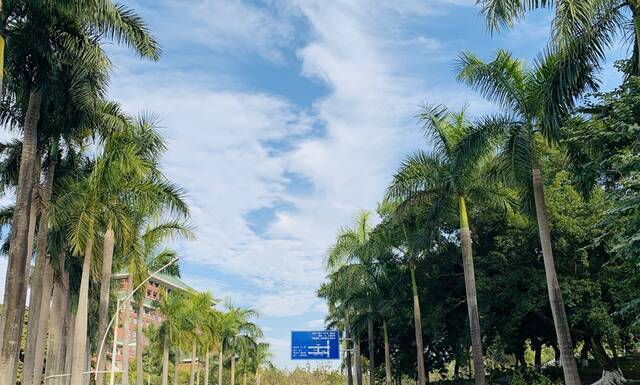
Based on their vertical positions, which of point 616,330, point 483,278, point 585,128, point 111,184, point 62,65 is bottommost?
point 616,330

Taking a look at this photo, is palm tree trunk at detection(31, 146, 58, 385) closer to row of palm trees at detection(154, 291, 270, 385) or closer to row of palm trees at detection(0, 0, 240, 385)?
row of palm trees at detection(0, 0, 240, 385)

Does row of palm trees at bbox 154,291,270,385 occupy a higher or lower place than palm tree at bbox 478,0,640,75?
lower

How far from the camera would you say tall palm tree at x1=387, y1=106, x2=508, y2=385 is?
68.5ft

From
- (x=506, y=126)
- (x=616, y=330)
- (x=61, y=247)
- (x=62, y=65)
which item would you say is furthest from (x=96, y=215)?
(x=616, y=330)

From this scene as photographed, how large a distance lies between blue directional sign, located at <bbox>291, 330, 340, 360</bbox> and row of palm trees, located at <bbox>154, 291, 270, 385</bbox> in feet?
33.9

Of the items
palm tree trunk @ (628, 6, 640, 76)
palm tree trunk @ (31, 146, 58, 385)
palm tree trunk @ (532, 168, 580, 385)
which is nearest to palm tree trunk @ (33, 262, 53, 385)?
palm tree trunk @ (31, 146, 58, 385)

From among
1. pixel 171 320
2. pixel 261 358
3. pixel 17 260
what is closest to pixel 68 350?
pixel 171 320

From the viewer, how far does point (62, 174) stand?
78.8 feet

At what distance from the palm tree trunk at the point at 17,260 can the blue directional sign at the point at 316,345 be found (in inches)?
916

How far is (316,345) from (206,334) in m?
15.5

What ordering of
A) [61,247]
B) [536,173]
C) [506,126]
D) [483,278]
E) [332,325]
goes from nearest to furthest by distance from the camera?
1. [536,173]
2. [506,126]
3. [61,247]
4. [483,278]
5. [332,325]

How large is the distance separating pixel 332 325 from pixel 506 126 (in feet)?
129

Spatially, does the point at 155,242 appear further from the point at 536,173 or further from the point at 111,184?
the point at 536,173

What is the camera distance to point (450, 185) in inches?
898
